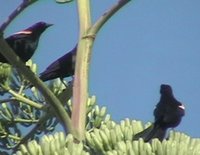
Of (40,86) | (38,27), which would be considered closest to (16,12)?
(40,86)

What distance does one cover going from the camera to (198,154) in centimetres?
145

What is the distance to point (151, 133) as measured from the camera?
1.72m

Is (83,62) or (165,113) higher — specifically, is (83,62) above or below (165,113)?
above

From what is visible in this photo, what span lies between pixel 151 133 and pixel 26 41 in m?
0.72

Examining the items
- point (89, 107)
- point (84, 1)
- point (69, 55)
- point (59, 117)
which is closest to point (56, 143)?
point (59, 117)

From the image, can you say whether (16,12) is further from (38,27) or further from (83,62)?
(38,27)

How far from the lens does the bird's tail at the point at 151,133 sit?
5.42 feet

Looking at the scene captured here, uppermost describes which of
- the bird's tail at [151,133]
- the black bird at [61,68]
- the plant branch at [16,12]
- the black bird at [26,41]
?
the plant branch at [16,12]

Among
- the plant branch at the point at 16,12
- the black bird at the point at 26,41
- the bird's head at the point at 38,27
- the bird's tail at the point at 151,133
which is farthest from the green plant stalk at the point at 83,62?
the bird's head at the point at 38,27

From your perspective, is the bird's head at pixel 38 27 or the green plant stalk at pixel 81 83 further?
the bird's head at pixel 38 27

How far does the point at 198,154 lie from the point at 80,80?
0.30m

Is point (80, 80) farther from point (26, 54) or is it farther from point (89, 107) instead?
point (89, 107)

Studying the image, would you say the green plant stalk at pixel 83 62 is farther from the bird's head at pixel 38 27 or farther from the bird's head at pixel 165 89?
the bird's head at pixel 38 27

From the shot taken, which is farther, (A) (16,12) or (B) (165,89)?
(B) (165,89)
